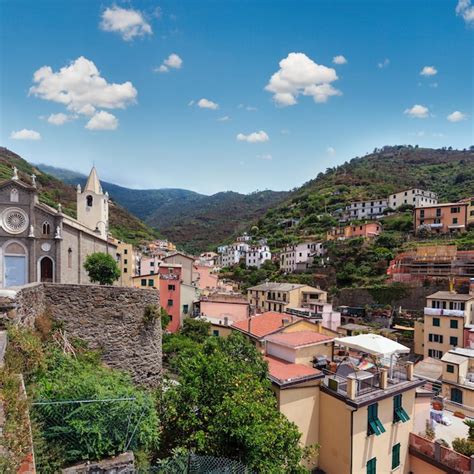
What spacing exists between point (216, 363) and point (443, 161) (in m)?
159

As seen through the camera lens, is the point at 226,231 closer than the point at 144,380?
No

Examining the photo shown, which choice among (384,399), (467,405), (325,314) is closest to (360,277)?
(325,314)

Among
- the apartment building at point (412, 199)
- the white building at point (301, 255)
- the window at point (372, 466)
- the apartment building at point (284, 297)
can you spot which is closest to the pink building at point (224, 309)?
the apartment building at point (284, 297)

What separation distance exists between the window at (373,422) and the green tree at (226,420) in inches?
138

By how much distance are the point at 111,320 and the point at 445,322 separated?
99.0 feet

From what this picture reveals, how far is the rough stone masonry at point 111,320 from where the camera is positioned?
8812 mm

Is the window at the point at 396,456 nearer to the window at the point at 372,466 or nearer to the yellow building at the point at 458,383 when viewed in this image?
the window at the point at 372,466

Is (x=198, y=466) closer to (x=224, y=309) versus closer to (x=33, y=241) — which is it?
(x=33, y=241)

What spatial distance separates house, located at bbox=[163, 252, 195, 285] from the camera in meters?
39.4

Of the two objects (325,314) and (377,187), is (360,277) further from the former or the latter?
(377,187)

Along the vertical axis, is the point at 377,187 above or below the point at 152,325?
above

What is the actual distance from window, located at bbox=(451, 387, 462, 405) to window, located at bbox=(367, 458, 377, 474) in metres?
13.0

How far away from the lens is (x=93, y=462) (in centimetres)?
498

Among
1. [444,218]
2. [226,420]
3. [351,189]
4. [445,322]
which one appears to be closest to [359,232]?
[444,218]
